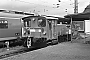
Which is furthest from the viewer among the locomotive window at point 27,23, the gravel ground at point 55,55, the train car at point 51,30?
the train car at point 51,30

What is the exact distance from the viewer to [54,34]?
1616 cm

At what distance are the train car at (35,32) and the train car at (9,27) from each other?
1.59 meters

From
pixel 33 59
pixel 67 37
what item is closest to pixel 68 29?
pixel 67 37

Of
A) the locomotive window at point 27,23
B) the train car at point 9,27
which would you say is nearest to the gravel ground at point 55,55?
the locomotive window at point 27,23

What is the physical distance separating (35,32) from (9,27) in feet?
9.72

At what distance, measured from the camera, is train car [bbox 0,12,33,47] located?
1452 centimetres

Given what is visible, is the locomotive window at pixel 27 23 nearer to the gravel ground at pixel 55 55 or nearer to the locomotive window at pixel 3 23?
the locomotive window at pixel 3 23

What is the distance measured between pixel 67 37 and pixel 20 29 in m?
6.95

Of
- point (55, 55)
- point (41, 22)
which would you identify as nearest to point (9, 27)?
point (41, 22)

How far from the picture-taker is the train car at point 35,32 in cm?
1393

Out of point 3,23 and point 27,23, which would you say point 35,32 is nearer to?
point 27,23

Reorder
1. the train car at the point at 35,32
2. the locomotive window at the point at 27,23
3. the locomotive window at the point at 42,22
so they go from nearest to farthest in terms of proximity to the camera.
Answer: the train car at the point at 35,32
the locomotive window at the point at 42,22
the locomotive window at the point at 27,23

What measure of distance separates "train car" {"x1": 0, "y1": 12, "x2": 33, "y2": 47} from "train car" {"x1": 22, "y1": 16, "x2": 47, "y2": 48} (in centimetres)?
159

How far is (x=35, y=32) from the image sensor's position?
46.3 ft
